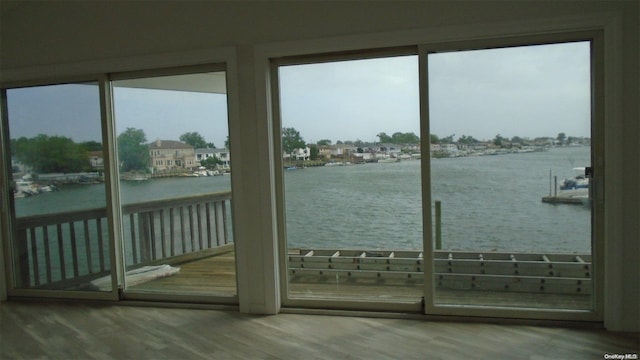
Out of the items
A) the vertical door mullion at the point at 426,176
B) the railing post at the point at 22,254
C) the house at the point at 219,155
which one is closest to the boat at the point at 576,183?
the vertical door mullion at the point at 426,176

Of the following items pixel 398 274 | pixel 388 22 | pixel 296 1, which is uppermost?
pixel 296 1

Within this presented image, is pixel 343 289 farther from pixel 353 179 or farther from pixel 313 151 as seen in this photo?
pixel 313 151

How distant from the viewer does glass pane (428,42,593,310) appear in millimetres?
3186

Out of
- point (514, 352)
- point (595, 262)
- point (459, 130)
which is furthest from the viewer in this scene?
point (459, 130)

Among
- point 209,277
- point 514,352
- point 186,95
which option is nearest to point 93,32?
point 186,95

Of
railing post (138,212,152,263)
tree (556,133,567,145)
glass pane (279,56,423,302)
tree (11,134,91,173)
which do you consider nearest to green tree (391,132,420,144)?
glass pane (279,56,423,302)

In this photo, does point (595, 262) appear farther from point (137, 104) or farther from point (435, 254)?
point (137, 104)

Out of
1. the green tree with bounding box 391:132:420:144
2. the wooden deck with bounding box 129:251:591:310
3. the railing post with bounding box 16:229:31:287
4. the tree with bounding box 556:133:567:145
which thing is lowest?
the wooden deck with bounding box 129:251:591:310

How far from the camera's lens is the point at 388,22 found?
3320 mm

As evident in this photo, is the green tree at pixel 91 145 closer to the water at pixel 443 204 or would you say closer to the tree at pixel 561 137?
the water at pixel 443 204

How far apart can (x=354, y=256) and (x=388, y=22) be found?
69.5 inches

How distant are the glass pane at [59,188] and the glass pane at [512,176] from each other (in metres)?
2.88

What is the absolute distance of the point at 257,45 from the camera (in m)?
3.58

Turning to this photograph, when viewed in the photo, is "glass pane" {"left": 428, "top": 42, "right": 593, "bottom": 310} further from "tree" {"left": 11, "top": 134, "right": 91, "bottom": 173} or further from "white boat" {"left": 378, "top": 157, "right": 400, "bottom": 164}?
"tree" {"left": 11, "top": 134, "right": 91, "bottom": 173}
